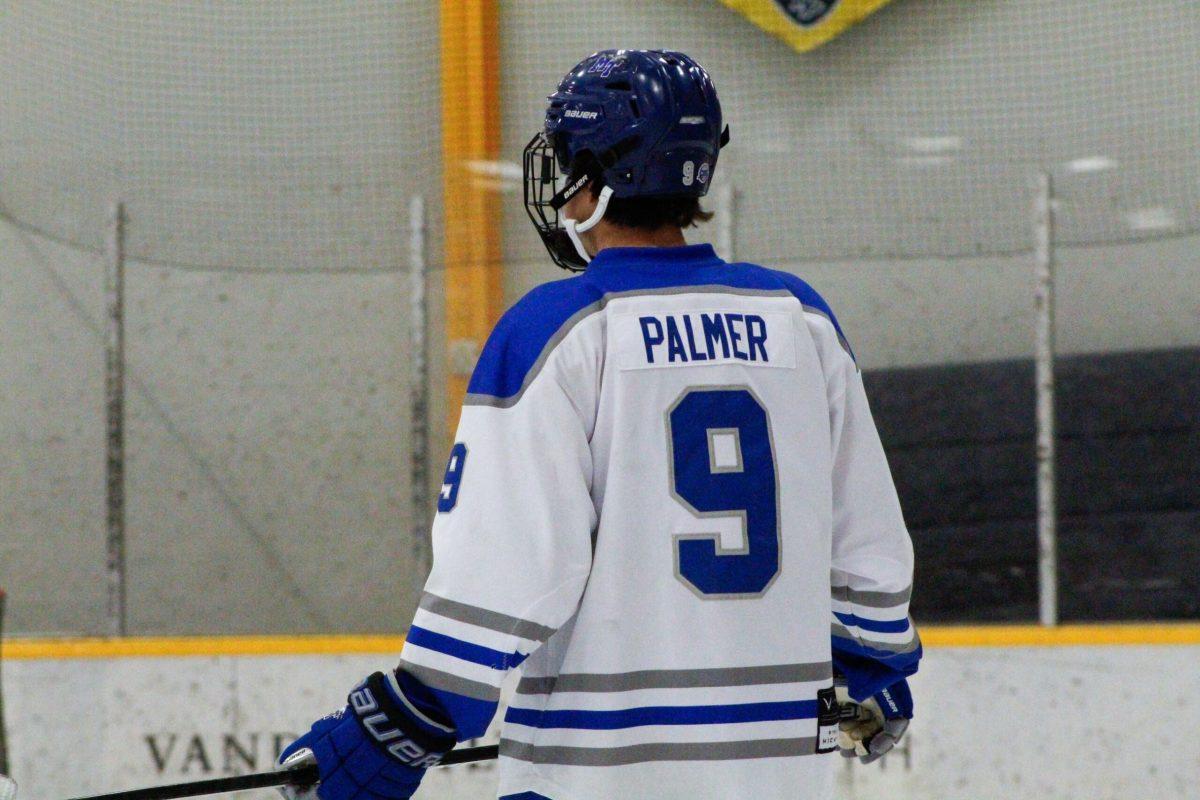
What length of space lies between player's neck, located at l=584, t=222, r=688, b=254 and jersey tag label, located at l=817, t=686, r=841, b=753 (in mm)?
481

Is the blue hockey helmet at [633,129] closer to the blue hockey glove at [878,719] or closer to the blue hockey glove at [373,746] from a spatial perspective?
the blue hockey glove at [373,746]

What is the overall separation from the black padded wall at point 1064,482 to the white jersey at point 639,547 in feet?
8.20

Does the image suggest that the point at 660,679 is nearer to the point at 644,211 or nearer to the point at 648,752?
the point at 648,752

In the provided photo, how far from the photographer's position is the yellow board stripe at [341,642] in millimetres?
3369

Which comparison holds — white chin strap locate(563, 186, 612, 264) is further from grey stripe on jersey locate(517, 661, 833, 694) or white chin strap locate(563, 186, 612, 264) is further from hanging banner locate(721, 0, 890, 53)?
hanging banner locate(721, 0, 890, 53)

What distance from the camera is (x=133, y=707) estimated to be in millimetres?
3637

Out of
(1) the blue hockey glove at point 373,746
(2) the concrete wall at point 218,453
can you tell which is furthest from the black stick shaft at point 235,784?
(2) the concrete wall at point 218,453

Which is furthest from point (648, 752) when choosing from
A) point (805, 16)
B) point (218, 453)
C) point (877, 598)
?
point (805, 16)

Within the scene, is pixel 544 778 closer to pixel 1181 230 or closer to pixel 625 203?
pixel 625 203

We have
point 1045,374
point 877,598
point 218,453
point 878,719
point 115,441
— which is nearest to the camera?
point 877,598

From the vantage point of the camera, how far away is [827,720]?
1390 mm

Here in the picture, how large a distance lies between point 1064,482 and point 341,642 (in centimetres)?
Result: 205

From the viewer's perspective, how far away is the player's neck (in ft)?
4.60

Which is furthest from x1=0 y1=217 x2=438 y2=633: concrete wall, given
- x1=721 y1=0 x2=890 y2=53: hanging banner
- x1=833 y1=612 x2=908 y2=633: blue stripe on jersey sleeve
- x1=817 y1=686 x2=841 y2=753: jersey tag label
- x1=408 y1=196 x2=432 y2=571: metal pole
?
x1=817 y1=686 x2=841 y2=753: jersey tag label
